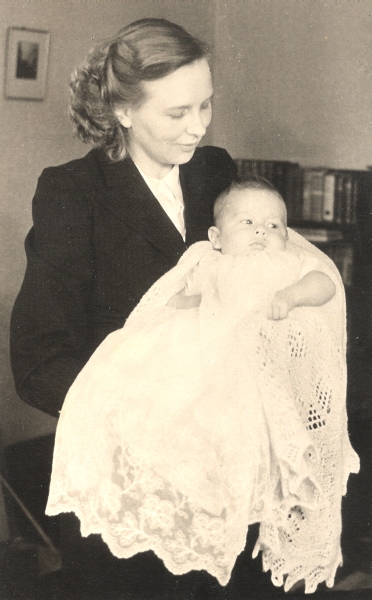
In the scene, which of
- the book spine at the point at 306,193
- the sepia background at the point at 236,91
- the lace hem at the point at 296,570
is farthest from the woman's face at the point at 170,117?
the lace hem at the point at 296,570

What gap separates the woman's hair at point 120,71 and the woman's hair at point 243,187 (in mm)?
260

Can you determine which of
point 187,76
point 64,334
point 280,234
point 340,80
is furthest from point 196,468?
point 340,80

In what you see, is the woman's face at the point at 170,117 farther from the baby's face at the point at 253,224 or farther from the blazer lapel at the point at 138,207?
the baby's face at the point at 253,224

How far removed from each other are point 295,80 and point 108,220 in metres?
0.62

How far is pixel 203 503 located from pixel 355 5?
1232mm

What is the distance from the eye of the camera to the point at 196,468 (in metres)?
1.34

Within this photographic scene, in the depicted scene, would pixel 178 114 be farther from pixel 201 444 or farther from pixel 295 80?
pixel 201 444

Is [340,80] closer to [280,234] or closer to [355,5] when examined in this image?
[355,5]

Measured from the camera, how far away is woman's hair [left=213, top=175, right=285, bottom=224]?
5.23 ft

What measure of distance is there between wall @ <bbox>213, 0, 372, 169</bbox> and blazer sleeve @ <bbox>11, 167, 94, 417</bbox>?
429mm

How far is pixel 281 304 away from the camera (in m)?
1.42

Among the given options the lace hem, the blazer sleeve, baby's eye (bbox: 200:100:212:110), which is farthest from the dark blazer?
the lace hem

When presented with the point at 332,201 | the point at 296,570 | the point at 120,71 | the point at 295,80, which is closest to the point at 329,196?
the point at 332,201

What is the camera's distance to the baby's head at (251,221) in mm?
1554
